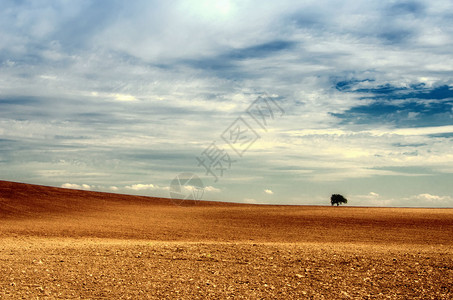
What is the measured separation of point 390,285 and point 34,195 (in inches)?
1819

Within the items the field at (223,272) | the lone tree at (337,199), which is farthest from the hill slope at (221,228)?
the lone tree at (337,199)

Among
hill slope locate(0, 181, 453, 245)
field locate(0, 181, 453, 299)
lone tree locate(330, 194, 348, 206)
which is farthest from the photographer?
lone tree locate(330, 194, 348, 206)

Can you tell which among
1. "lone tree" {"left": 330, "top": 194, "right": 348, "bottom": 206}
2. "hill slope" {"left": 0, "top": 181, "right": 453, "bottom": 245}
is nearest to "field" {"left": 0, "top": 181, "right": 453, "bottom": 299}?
"hill slope" {"left": 0, "top": 181, "right": 453, "bottom": 245}

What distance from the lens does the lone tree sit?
62938 mm

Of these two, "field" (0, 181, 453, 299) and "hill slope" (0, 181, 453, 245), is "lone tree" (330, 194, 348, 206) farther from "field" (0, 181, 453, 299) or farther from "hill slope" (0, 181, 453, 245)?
"field" (0, 181, 453, 299)

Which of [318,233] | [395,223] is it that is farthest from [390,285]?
[395,223]

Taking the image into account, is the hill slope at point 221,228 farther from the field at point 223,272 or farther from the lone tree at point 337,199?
the lone tree at point 337,199

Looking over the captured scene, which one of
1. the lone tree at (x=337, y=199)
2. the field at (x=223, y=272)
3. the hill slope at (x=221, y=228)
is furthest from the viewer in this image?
the lone tree at (x=337, y=199)

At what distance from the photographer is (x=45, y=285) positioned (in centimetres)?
1098

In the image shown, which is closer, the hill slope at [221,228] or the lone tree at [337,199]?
the hill slope at [221,228]

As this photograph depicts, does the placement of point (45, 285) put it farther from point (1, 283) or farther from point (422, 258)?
point (422, 258)

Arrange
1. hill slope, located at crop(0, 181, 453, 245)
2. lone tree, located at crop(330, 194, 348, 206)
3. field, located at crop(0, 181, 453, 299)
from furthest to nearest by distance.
Result: lone tree, located at crop(330, 194, 348, 206) → hill slope, located at crop(0, 181, 453, 245) → field, located at crop(0, 181, 453, 299)

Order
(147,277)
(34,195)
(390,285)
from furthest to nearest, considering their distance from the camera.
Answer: (34,195), (147,277), (390,285)

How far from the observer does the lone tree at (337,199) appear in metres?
62.9
